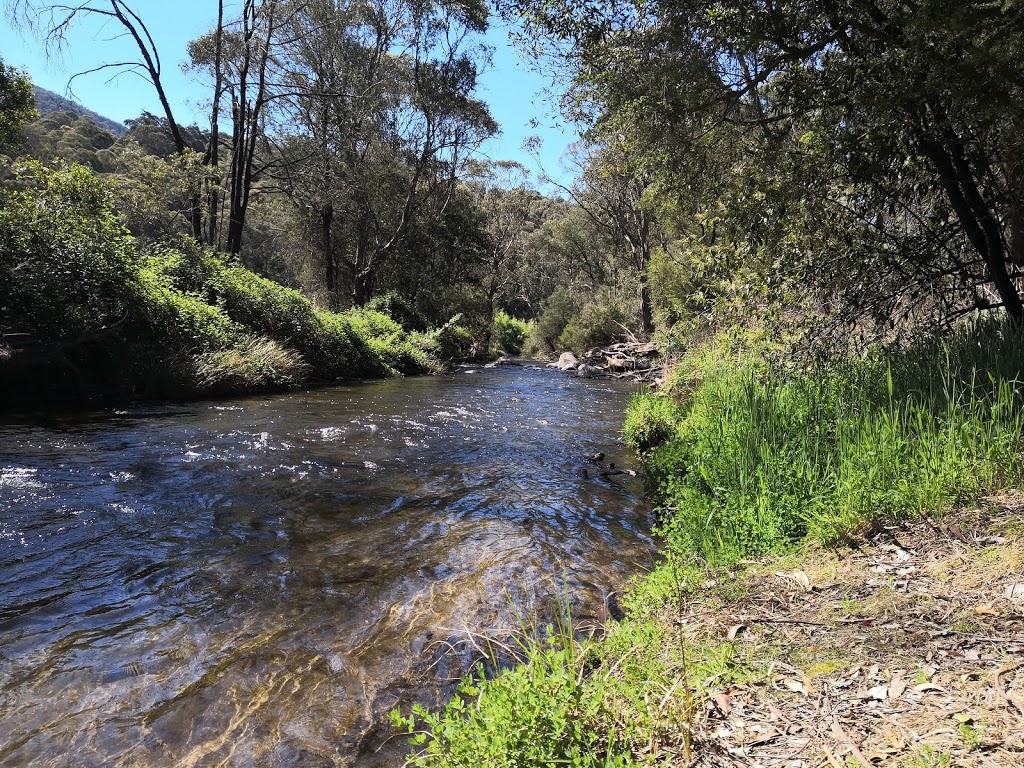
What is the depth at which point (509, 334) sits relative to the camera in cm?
4644

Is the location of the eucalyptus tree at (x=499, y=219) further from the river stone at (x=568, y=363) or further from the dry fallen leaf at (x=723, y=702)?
the dry fallen leaf at (x=723, y=702)

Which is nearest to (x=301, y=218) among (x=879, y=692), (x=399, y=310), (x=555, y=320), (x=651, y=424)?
(x=399, y=310)

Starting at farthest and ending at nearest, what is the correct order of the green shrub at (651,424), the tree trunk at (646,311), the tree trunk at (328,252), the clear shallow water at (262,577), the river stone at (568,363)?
1. the tree trunk at (646,311)
2. the tree trunk at (328,252)
3. the river stone at (568,363)
4. the green shrub at (651,424)
5. the clear shallow water at (262,577)

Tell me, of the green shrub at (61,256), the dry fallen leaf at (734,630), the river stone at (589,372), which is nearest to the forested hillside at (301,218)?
the green shrub at (61,256)

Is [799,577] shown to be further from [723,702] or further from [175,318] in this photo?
[175,318]

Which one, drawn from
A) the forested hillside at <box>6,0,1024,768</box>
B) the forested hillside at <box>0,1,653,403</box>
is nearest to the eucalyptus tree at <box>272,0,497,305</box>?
the forested hillside at <box>0,1,653,403</box>

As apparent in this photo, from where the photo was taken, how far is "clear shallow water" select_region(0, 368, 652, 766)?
2.87 m

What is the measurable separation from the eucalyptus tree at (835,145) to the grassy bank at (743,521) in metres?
1.15

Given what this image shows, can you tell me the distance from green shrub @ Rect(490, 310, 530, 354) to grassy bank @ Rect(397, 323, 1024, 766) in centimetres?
3873

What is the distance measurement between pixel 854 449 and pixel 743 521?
951 millimetres

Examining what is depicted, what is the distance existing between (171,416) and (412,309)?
70.2 feet

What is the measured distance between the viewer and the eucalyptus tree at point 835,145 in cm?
565

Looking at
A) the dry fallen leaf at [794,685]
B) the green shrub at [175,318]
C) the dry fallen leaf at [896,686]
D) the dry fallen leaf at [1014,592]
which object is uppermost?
the green shrub at [175,318]

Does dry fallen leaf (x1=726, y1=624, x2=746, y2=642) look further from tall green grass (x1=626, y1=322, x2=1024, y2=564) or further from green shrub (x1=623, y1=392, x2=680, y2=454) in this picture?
green shrub (x1=623, y1=392, x2=680, y2=454)
